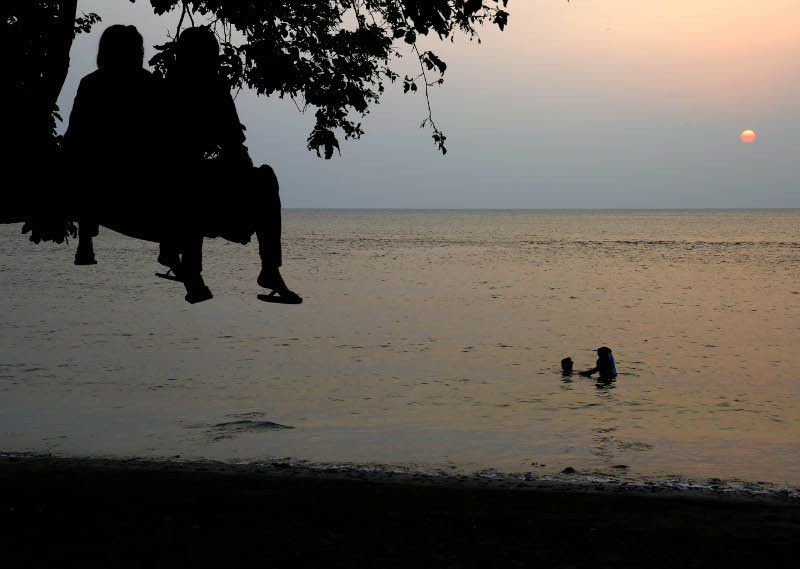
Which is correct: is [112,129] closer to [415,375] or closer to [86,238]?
[86,238]

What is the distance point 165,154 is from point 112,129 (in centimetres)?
44

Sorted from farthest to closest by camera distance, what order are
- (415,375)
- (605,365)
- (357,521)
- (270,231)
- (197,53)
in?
(415,375), (605,365), (357,521), (270,231), (197,53)

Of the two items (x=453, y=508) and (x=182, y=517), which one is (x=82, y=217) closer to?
(x=182, y=517)

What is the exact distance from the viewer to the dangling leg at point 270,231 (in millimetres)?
5727

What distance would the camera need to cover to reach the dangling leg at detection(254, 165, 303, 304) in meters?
5.73

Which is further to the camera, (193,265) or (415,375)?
(415,375)

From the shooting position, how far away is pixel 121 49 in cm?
546

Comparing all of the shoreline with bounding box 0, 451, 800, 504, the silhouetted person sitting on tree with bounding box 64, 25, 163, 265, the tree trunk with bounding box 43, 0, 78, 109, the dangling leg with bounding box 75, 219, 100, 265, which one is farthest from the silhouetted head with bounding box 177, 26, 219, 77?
the shoreline with bounding box 0, 451, 800, 504

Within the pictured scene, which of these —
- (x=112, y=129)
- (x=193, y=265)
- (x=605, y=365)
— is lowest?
(x=605, y=365)

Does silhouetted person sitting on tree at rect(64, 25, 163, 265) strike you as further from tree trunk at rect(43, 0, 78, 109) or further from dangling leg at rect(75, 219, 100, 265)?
tree trunk at rect(43, 0, 78, 109)

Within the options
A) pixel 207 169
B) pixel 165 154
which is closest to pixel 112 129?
pixel 165 154

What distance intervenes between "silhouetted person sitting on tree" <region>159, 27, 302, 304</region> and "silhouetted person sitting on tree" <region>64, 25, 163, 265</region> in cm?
21

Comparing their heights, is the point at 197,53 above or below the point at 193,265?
above

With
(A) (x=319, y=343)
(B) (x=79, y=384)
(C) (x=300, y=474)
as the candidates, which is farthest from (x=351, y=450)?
(A) (x=319, y=343)
